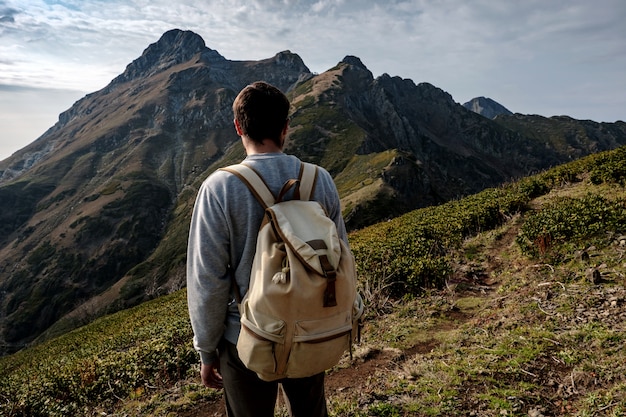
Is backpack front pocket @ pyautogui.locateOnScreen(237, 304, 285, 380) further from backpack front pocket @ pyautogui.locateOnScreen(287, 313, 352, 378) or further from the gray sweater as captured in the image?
the gray sweater

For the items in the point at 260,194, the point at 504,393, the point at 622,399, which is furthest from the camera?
the point at 504,393

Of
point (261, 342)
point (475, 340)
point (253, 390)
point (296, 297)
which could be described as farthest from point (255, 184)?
point (475, 340)

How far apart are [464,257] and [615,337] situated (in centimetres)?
643

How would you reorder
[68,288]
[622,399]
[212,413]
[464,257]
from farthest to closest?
[68,288] → [464,257] → [212,413] → [622,399]

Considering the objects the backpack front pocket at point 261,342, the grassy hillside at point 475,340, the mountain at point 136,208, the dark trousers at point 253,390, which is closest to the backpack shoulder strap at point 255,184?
the backpack front pocket at point 261,342

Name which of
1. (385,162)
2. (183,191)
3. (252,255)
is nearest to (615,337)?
(252,255)

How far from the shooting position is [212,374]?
3004 millimetres

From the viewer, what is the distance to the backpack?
2.35m

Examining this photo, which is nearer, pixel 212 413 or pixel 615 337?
pixel 615 337

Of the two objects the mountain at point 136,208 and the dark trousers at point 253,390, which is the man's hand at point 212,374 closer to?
the dark trousers at point 253,390

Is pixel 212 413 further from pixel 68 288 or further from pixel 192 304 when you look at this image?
pixel 68 288

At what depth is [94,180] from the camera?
7475 inches

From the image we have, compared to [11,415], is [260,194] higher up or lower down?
higher up

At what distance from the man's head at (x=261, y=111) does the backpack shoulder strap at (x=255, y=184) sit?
30cm
